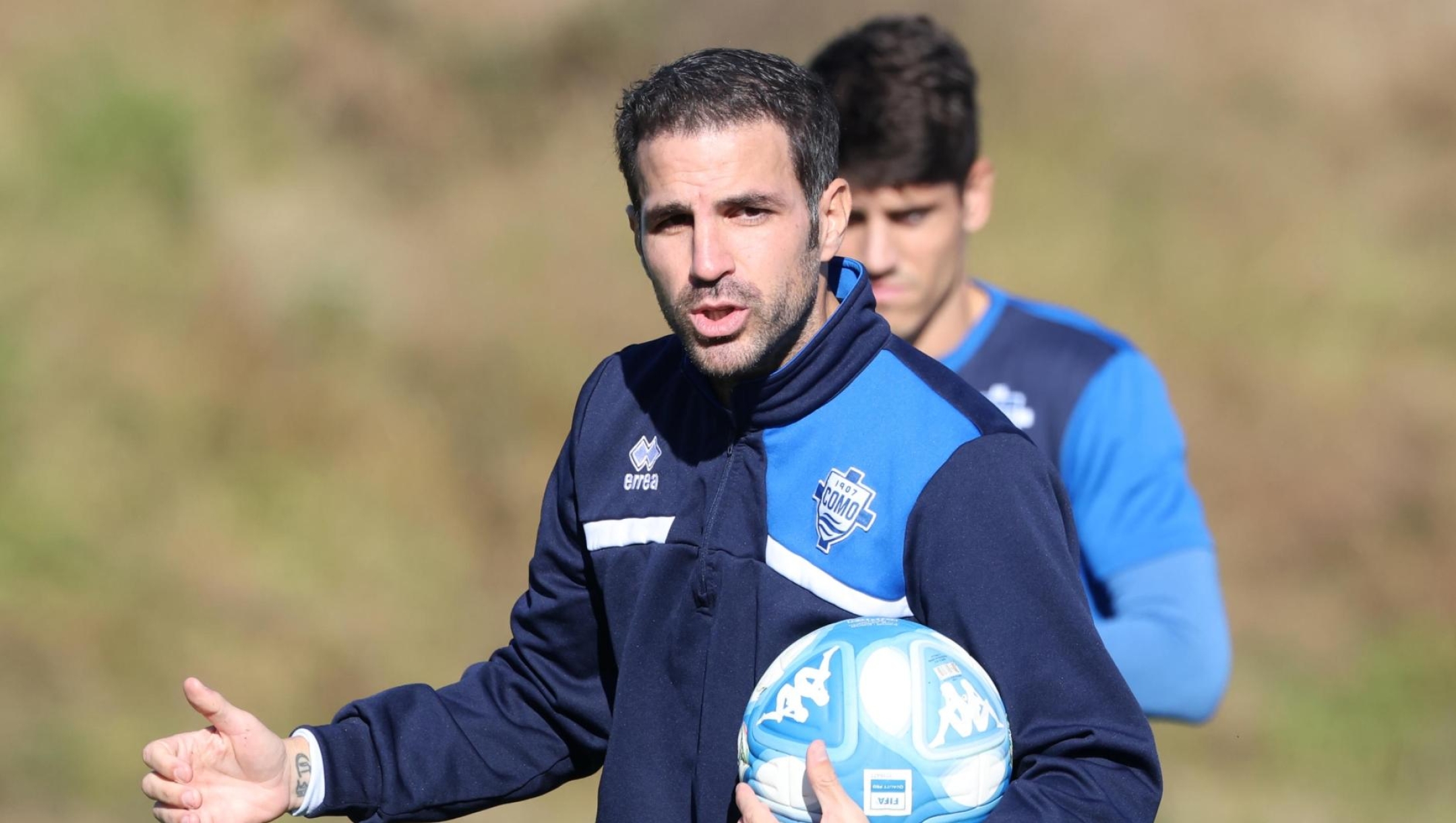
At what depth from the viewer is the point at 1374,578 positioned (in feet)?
40.6

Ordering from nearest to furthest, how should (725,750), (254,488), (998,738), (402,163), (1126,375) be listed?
(998,738) < (725,750) < (1126,375) < (254,488) < (402,163)

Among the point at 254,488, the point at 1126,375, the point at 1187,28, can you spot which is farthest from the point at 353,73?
the point at 1126,375

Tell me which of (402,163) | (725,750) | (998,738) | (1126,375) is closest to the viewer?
(998,738)

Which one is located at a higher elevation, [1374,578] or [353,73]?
[353,73]

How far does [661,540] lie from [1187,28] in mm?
11320

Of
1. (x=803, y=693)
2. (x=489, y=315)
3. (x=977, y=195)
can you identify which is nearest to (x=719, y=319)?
(x=803, y=693)

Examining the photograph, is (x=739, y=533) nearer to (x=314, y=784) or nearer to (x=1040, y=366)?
(x=314, y=784)

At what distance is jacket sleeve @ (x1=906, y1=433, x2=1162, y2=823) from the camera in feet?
10.00

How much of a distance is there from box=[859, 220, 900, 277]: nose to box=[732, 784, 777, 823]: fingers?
2.49 meters

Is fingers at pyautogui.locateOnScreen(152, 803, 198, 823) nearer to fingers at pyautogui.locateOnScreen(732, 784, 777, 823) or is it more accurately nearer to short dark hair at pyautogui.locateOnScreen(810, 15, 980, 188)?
fingers at pyautogui.locateOnScreen(732, 784, 777, 823)

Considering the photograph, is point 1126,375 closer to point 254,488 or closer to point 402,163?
point 254,488

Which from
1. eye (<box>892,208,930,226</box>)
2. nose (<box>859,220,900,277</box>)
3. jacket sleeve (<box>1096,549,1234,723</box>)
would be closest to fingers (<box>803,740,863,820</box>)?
jacket sleeve (<box>1096,549,1234,723</box>)

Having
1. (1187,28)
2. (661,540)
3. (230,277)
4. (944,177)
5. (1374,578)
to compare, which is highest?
(1187,28)

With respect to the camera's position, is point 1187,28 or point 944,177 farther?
point 1187,28
